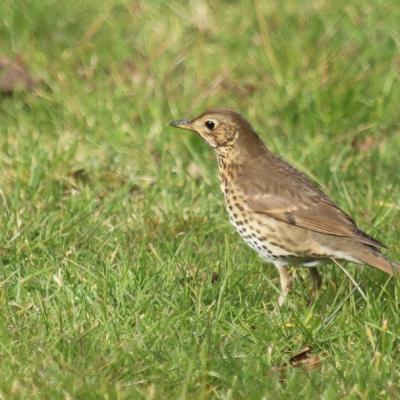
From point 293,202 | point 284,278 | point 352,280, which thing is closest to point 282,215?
point 293,202

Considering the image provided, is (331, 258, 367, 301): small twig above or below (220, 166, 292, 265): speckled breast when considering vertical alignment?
below

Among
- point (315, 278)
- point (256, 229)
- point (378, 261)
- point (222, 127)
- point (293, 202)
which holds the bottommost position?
point (315, 278)

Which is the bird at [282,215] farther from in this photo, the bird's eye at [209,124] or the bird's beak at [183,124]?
the bird's beak at [183,124]

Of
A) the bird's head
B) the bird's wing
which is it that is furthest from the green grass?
the bird's head

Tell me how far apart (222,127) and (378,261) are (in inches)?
48.1

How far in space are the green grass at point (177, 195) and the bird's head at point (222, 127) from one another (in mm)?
526

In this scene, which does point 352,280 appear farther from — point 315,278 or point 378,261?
point 315,278

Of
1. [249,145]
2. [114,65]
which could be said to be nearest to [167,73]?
[114,65]

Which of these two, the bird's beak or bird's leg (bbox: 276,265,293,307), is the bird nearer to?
bird's leg (bbox: 276,265,293,307)

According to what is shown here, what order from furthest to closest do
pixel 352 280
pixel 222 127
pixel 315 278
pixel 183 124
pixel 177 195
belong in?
pixel 177 195
pixel 183 124
pixel 222 127
pixel 315 278
pixel 352 280

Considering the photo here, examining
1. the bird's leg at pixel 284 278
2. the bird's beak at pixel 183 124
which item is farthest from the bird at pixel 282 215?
the bird's beak at pixel 183 124

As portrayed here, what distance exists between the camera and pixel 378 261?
5.99 m

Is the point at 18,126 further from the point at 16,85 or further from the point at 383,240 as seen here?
the point at 383,240

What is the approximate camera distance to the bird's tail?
593cm
